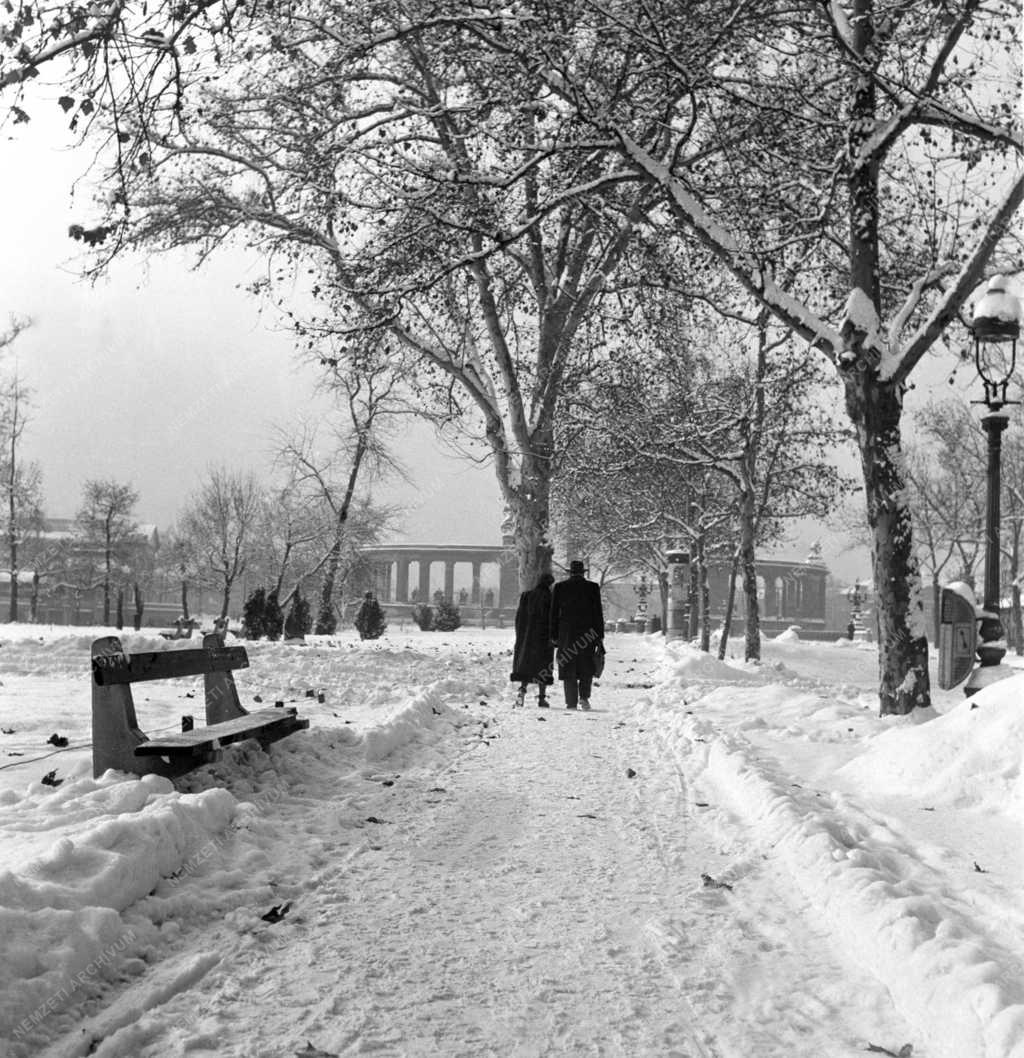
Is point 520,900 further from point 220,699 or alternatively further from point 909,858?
point 220,699

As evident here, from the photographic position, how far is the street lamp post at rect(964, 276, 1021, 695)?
9430 mm

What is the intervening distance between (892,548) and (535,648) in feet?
15.7

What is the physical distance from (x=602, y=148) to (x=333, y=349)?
21.8 feet

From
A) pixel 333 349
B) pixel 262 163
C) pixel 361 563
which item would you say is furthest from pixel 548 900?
pixel 361 563

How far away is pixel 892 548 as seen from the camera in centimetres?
942

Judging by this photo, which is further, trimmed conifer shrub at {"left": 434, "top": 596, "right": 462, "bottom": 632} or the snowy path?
trimmed conifer shrub at {"left": 434, "top": 596, "right": 462, "bottom": 632}

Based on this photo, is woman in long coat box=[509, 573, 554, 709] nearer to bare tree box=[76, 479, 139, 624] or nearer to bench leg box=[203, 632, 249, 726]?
bench leg box=[203, 632, 249, 726]

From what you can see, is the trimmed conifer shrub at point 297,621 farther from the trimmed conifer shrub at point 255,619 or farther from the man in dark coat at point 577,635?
the man in dark coat at point 577,635

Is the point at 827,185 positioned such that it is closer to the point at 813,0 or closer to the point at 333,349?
the point at 813,0

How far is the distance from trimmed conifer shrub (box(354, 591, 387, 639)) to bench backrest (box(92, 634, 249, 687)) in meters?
26.6

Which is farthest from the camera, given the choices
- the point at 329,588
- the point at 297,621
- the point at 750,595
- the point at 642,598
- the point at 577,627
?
the point at 642,598

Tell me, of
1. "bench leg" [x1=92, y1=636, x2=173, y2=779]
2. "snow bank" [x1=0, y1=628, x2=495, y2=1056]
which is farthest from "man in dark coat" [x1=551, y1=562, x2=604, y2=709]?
"bench leg" [x1=92, y1=636, x2=173, y2=779]

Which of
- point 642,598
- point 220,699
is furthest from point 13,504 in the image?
point 220,699

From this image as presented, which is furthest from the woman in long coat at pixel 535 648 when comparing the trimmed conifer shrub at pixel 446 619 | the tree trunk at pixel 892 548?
the trimmed conifer shrub at pixel 446 619
